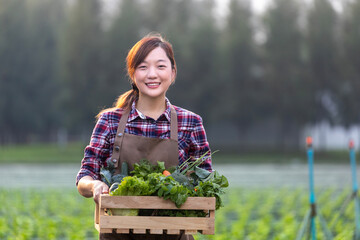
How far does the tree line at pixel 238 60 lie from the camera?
105ft

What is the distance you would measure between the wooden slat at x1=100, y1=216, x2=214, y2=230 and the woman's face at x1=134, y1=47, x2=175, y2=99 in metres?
0.66

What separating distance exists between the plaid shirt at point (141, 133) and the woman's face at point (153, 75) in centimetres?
11

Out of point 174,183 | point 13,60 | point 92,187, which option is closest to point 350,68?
point 13,60

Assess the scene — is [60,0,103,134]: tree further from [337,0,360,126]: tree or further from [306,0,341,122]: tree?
[337,0,360,126]: tree

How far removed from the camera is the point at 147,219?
264 centimetres

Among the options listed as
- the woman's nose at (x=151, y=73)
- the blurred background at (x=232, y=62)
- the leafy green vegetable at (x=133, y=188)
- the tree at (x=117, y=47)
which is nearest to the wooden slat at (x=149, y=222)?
the leafy green vegetable at (x=133, y=188)

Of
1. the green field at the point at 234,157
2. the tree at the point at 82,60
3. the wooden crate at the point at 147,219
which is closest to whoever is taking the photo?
the wooden crate at the point at 147,219

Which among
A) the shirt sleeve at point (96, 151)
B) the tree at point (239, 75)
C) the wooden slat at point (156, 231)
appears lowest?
the wooden slat at point (156, 231)

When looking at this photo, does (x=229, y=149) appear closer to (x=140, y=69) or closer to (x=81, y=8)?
(x=81, y=8)

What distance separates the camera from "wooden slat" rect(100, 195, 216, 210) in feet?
8.60

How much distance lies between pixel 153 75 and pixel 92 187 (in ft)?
1.89

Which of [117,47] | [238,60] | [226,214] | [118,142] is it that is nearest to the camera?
[118,142]

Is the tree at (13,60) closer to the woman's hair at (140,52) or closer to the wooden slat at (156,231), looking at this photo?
the woman's hair at (140,52)

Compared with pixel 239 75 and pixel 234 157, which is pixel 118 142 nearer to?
pixel 234 157
